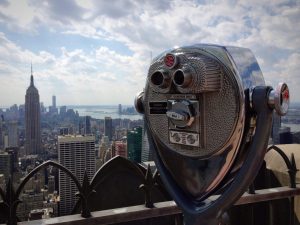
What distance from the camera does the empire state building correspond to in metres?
52.1

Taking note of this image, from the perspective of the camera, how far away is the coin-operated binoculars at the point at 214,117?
113 cm

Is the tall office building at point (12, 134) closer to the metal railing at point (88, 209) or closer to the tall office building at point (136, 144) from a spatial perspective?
the tall office building at point (136, 144)

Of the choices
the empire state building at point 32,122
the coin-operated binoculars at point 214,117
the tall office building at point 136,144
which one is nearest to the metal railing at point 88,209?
the coin-operated binoculars at point 214,117

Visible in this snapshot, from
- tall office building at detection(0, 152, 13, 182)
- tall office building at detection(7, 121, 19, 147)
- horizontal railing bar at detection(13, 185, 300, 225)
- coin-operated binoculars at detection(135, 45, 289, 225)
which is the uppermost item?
coin-operated binoculars at detection(135, 45, 289, 225)

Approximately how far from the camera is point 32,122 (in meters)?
60.9

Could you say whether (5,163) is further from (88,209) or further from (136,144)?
(88,209)

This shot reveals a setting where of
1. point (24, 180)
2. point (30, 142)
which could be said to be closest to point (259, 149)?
point (24, 180)

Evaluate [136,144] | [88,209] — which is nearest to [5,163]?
[136,144]

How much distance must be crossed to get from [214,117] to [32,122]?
6342 cm

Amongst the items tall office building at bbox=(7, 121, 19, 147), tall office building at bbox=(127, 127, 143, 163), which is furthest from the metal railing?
tall office building at bbox=(7, 121, 19, 147)

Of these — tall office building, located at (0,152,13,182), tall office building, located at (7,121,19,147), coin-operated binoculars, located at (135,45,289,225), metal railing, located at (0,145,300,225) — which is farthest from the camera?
tall office building, located at (7,121,19,147)

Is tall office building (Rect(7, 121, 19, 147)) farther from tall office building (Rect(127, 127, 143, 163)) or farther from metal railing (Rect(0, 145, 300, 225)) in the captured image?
metal railing (Rect(0, 145, 300, 225))

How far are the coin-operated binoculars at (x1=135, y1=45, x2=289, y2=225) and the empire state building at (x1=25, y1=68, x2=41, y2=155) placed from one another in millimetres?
50690

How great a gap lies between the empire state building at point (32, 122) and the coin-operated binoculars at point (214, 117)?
166ft
